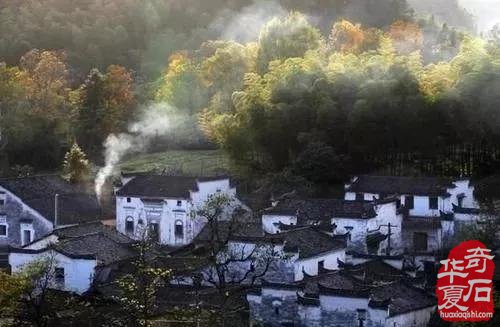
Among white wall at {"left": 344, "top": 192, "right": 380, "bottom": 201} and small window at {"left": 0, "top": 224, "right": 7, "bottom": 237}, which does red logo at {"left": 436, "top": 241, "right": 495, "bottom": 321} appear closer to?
white wall at {"left": 344, "top": 192, "right": 380, "bottom": 201}

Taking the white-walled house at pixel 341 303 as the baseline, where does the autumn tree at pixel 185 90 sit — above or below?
above

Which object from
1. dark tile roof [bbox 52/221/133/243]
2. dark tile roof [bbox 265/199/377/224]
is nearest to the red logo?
dark tile roof [bbox 265/199/377/224]

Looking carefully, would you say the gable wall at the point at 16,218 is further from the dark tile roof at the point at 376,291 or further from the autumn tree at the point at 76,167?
the dark tile roof at the point at 376,291

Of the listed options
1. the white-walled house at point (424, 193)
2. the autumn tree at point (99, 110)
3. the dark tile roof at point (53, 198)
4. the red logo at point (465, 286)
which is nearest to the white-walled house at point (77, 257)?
the dark tile roof at point (53, 198)

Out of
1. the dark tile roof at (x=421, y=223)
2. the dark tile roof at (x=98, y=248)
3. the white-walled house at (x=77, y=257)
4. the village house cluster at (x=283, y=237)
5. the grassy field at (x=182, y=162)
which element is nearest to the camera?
the village house cluster at (x=283, y=237)

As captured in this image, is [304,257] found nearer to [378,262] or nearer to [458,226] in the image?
[378,262]

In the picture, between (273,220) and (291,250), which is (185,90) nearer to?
(273,220)

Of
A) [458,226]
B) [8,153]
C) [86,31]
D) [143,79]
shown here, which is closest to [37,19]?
[86,31]

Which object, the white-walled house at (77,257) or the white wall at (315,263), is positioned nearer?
the white wall at (315,263)
